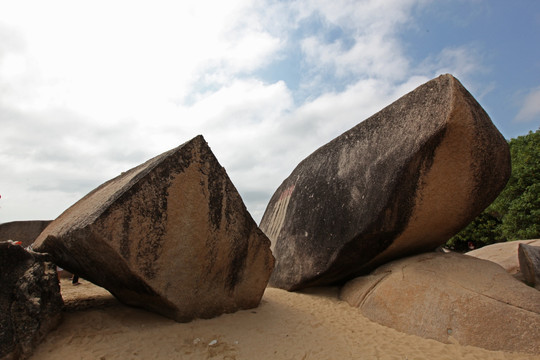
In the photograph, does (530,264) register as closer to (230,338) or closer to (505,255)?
(505,255)

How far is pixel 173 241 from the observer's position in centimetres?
402

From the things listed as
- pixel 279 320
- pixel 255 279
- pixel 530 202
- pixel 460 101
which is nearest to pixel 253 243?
pixel 255 279

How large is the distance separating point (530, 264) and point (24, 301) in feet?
21.0

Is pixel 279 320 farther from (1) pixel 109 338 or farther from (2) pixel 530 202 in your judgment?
(2) pixel 530 202

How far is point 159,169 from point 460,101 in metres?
3.89

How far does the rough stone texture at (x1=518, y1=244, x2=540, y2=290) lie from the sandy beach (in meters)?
1.73

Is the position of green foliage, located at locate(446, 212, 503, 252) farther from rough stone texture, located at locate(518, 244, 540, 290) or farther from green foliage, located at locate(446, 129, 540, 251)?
rough stone texture, located at locate(518, 244, 540, 290)

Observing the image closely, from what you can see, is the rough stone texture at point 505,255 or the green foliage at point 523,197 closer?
the rough stone texture at point 505,255

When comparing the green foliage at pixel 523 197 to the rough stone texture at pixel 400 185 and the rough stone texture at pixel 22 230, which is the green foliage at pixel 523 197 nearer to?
the rough stone texture at pixel 400 185

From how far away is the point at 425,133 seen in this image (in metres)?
4.79

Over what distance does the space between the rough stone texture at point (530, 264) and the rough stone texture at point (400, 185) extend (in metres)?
0.89

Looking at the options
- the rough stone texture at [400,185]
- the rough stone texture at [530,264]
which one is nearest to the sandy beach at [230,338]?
the rough stone texture at [400,185]

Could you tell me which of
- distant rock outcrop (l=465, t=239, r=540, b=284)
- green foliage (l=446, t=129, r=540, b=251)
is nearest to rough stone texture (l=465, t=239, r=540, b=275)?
distant rock outcrop (l=465, t=239, r=540, b=284)

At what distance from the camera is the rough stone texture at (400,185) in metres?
4.76
